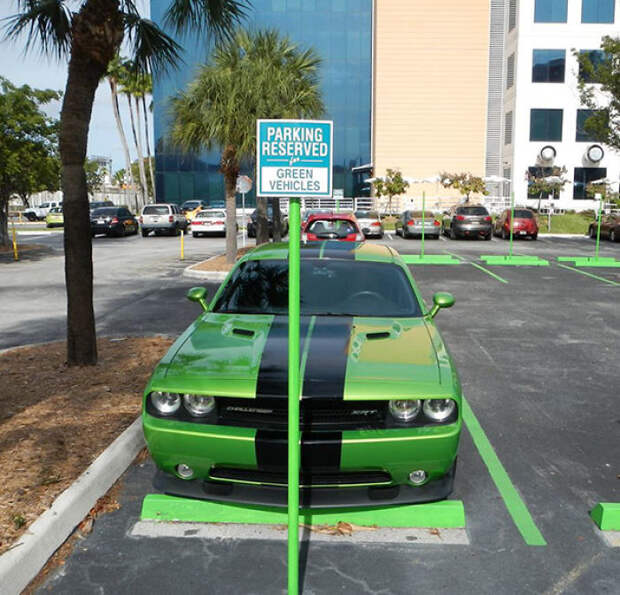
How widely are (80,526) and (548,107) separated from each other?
4702 cm

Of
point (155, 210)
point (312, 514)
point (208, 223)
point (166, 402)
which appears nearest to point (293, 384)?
point (166, 402)

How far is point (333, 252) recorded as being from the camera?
562cm

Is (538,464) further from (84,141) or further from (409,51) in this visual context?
(409,51)

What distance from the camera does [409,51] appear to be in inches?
1991

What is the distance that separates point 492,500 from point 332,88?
54812mm

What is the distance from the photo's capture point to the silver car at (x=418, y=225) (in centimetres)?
3050

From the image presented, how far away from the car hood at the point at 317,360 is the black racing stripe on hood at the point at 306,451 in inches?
8.5

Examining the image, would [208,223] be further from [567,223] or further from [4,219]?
[567,223]

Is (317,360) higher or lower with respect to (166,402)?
higher

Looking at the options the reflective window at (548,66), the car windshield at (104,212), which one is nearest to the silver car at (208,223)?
the car windshield at (104,212)

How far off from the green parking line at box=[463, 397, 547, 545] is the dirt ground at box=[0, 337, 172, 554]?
2841mm

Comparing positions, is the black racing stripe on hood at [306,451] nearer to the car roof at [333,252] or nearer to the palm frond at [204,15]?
the car roof at [333,252]

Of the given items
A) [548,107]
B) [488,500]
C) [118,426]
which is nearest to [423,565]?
[488,500]

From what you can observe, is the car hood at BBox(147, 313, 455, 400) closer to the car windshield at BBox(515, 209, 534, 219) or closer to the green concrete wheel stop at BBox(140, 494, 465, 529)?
the green concrete wheel stop at BBox(140, 494, 465, 529)
